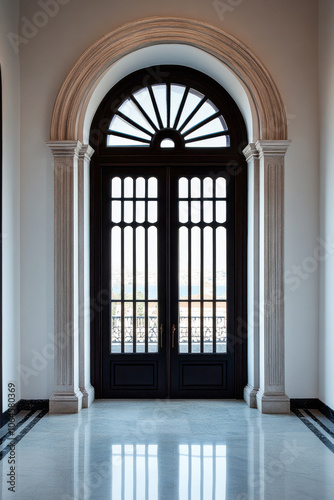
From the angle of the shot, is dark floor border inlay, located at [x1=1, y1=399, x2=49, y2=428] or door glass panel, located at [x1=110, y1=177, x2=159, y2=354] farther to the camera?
door glass panel, located at [x1=110, y1=177, x2=159, y2=354]

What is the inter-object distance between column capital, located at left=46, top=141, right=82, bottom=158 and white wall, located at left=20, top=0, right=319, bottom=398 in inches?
7.5

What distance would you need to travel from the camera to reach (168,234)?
7016 millimetres

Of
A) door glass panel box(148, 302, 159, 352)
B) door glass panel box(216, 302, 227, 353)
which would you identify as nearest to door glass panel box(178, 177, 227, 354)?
door glass panel box(216, 302, 227, 353)

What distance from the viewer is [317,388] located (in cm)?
647

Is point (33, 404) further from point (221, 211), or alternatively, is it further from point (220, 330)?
point (221, 211)

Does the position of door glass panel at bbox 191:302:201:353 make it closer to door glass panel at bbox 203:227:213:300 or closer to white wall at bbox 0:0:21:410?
door glass panel at bbox 203:227:213:300

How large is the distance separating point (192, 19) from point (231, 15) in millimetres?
473

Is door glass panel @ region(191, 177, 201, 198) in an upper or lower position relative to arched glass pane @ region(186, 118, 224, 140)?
lower

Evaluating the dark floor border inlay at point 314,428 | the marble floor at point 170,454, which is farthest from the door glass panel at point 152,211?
the dark floor border inlay at point 314,428

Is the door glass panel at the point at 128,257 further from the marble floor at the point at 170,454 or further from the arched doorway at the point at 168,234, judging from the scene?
the marble floor at the point at 170,454

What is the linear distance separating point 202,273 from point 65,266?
5.75ft

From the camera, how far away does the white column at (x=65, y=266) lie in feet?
20.8

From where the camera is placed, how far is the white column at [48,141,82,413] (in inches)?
250

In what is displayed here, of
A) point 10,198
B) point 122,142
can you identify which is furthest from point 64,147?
point 122,142
